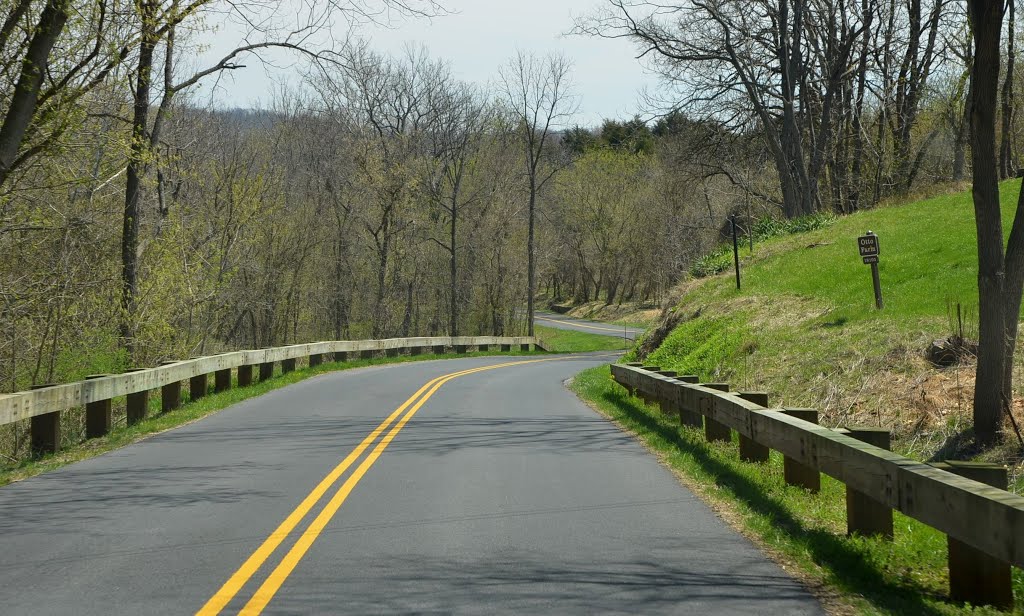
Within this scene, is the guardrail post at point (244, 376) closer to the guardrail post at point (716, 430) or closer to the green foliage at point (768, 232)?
the guardrail post at point (716, 430)

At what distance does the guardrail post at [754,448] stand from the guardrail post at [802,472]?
4.47 ft

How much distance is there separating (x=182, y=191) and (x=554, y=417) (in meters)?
28.6

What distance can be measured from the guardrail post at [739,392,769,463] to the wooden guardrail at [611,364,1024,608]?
633mm

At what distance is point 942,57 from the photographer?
3753 cm

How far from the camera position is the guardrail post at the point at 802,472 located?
8812 millimetres

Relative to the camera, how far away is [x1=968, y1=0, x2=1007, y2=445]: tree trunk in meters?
10.6

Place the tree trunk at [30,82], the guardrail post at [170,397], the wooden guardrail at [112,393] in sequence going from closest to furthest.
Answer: the wooden guardrail at [112,393], the tree trunk at [30,82], the guardrail post at [170,397]

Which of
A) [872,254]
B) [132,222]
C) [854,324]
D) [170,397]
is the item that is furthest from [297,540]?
[132,222]

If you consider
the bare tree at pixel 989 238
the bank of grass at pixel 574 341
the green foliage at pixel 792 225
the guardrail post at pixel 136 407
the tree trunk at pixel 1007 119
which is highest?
the tree trunk at pixel 1007 119

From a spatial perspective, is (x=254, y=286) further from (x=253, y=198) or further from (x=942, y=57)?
(x=942, y=57)

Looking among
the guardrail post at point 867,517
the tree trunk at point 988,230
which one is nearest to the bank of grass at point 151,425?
the guardrail post at point 867,517

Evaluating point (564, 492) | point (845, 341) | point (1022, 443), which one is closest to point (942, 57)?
point (845, 341)

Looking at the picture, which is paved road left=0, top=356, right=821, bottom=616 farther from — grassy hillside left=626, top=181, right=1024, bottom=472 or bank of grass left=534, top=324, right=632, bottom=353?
bank of grass left=534, top=324, right=632, bottom=353

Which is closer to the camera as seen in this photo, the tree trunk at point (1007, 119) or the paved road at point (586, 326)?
the tree trunk at point (1007, 119)
